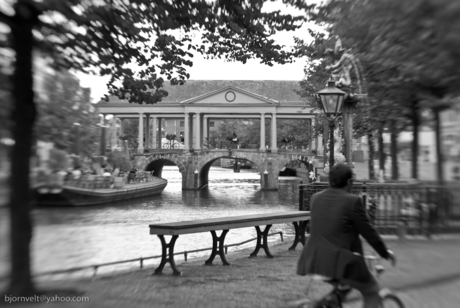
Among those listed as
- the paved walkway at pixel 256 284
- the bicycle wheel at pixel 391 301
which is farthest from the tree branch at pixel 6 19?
the bicycle wheel at pixel 391 301

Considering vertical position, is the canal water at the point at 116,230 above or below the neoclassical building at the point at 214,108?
below

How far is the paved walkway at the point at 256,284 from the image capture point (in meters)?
5.82

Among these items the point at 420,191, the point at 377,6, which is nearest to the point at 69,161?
the point at 377,6

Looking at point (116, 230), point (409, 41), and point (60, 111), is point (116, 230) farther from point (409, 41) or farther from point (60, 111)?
point (409, 41)

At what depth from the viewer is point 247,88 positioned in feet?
215

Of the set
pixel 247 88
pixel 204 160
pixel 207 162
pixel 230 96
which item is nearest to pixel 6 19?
pixel 204 160

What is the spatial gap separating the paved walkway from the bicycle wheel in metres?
1.34

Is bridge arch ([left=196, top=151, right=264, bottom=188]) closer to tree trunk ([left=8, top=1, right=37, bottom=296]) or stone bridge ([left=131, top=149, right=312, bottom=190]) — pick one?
stone bridge ([left=131, top=149, right=312, bottom=190])

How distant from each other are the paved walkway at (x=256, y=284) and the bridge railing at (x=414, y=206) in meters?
0.41

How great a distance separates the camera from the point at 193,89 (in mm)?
64250

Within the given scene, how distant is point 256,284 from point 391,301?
317 centimetres

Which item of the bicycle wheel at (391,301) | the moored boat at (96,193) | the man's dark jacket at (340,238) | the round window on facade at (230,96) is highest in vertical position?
the round window on facade at (230,96)

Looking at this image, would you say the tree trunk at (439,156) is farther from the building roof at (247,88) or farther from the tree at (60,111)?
the building roof at (247,88)

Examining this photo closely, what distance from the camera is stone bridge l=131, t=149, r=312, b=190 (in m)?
54.9
